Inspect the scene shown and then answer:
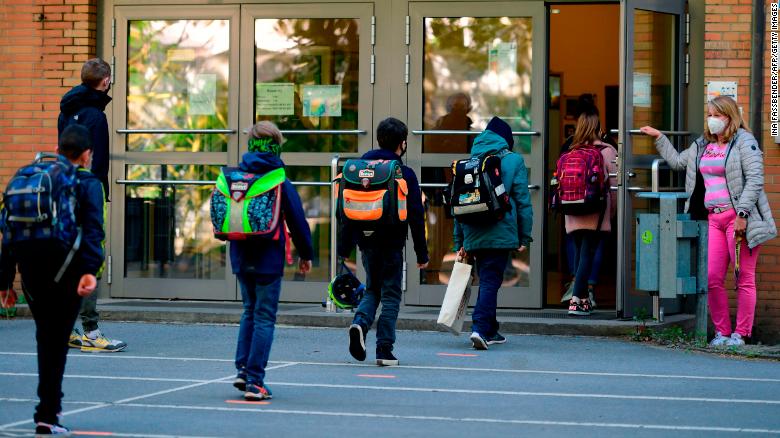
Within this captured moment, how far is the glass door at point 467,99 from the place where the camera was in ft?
42.7

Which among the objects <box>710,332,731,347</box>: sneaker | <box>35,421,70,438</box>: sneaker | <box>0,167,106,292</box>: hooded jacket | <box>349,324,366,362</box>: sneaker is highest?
<box>0,167,106,292</box>: hooded jacket

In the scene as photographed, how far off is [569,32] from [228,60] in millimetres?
7253

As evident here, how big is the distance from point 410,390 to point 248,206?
168cm

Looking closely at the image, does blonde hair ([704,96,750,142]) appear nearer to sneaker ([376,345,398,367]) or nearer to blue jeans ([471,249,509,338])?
blue jeans ([471,249,509,338])

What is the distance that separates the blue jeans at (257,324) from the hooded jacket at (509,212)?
2.95 m

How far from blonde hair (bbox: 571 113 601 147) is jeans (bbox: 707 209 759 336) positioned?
1.66 m

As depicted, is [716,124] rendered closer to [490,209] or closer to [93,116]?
[490,209]

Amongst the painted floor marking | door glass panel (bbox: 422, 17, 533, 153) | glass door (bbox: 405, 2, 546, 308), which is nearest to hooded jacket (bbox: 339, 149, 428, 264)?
the painted floor marking

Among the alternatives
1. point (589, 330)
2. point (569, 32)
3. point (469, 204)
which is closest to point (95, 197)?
point (469, 204)

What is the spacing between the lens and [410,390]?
8.83m

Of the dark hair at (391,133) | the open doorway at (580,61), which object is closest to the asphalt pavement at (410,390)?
the dark hair at (391,133)

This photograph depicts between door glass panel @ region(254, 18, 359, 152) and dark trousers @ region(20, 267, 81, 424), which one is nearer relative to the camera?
dark trousers @ region(20, 267, 81, 424)

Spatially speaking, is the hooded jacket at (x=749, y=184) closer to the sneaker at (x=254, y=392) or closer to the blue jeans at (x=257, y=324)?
the blue jeans at (x=257, y=324)

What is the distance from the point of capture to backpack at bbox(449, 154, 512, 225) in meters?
10.7
